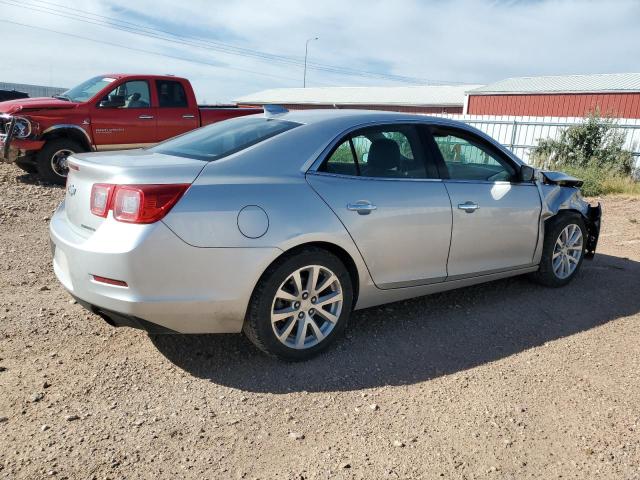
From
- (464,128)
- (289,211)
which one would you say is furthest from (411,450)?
(464,128)

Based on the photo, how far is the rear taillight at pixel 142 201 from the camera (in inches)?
111

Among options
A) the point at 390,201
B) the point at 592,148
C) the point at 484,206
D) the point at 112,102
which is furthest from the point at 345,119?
the point at 592,148

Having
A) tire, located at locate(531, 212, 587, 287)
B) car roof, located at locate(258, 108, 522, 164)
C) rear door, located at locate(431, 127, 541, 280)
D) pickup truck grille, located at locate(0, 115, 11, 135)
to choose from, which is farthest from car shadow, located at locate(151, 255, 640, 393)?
pickup truck grille, located at locate(0, 115, 11, 135)

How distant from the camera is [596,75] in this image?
30078 millimetres

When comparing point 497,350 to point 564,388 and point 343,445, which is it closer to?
point 564,388

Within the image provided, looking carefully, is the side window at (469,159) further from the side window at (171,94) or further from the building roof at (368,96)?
the building roof at (368,96)

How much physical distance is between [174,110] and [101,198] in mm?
7621

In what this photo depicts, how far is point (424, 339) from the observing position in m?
3.86


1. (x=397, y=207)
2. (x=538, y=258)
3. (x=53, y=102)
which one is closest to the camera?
(x=397, y=207)

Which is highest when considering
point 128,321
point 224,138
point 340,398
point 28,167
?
point 224,138

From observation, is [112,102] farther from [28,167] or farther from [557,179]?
[557,179]

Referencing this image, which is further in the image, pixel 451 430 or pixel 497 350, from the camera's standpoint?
pixel 497 350

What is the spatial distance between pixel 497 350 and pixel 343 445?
1591 mm

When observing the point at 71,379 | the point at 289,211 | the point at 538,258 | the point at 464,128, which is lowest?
the point at 71,379
